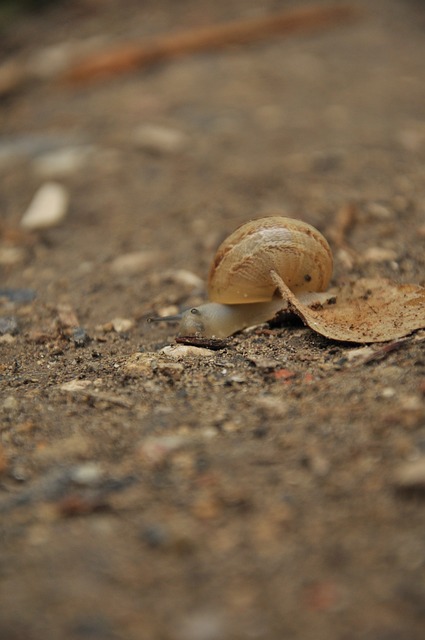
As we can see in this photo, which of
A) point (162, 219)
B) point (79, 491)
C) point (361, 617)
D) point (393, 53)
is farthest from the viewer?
point (393, 53)

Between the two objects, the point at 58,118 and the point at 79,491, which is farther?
the point at 58,118

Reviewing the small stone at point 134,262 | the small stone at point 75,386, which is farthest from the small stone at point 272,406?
the small stone at point 134,262

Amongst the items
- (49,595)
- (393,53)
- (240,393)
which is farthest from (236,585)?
(393,53)

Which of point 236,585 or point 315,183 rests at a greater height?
point 236,585

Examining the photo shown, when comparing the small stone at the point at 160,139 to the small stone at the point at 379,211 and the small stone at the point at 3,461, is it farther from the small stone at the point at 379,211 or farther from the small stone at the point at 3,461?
the small stone at the point at 3,461

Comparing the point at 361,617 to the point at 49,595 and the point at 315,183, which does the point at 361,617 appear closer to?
the point at 49,595

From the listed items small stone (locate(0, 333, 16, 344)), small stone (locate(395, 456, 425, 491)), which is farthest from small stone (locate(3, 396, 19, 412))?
small stone (locate(395, 456, 425, 491))

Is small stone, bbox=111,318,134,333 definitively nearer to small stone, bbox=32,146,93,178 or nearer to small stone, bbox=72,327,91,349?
small stone, bbox=72,327,91,349
